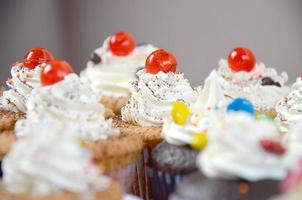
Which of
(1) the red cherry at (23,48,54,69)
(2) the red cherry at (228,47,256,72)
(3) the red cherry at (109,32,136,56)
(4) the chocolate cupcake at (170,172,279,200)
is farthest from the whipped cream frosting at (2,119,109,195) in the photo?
(3) the red cherry at (109,32,136,56)

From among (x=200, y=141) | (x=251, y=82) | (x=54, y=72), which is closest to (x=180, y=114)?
(x=200, y=141)

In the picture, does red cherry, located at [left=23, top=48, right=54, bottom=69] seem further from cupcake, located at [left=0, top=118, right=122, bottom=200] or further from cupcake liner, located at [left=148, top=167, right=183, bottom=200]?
cupcake, located at [left=0, top=118, right=122, bottom=200]

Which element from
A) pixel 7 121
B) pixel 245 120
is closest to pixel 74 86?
pixel 7 121

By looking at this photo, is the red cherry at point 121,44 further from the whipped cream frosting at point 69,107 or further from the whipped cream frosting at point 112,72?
the whipped cream frosting at point 69,107

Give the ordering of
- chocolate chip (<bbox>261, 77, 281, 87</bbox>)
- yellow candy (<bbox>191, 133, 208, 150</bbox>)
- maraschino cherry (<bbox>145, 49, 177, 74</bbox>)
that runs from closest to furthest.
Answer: yellow candy (<bbox>191, 133, 208, 150</bbox>) < maraschino cherry (<bbox>145, 49, 177, 74</bbox>) < chocolate chip (<bbox>261, 77, 281, 87</bbox>)

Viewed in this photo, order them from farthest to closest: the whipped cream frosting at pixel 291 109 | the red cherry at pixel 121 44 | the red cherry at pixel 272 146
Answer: the red cherry at pixel 121 44 < the whipped cream frosting at pixel 291 109 < the red cherry at pixel 272 146

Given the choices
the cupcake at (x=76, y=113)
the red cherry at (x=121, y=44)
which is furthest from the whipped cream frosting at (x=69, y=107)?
the red cherry at (x=121, y=44)
